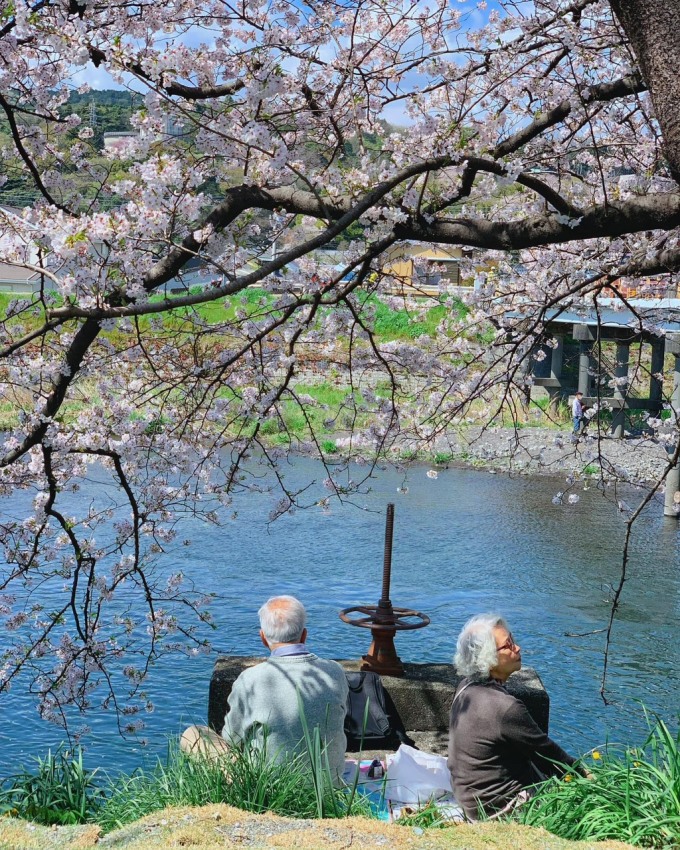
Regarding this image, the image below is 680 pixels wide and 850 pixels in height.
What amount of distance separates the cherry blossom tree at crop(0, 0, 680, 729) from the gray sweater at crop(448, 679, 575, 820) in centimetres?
146

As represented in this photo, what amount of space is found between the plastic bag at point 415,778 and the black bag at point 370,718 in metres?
0.71

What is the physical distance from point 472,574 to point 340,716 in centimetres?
828

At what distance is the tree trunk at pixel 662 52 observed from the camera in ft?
9.59

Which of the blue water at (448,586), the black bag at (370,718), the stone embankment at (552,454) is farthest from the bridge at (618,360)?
the black bag at (370,718)

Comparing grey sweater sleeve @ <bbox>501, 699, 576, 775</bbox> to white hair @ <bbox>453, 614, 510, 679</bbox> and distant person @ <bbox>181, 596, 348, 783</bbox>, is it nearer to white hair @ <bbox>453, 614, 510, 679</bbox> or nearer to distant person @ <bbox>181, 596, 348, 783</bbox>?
white hair @ <bbox>453, 614, 510, 679</bbox>

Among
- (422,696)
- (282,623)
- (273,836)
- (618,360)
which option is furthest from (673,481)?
(273,836)

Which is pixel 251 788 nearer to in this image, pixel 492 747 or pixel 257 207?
pixel 492 747

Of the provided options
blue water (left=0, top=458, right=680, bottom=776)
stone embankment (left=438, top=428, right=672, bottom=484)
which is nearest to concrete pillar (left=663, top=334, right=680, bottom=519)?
blue water (left=0, top=458, right=680, bottom=776)

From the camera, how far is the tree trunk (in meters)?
2.92

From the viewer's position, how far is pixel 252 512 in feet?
44.8

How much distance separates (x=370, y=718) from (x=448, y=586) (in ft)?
21.5

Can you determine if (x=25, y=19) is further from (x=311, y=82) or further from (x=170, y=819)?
(x=170, y=819)

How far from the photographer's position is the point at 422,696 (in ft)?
15.5

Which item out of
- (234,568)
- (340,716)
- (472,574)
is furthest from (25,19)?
(472,574)
